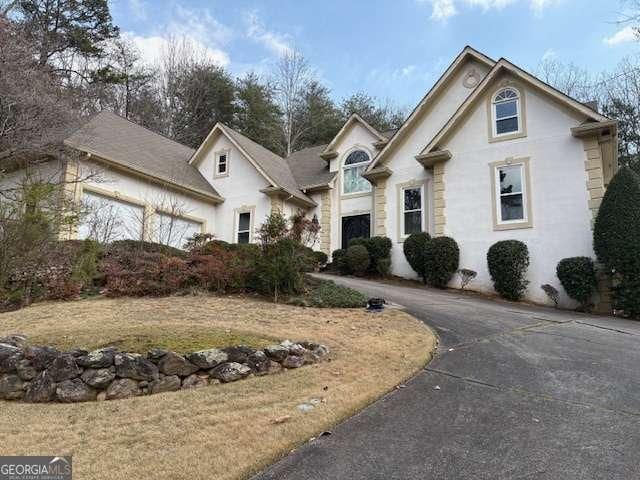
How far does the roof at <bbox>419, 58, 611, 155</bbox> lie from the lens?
12453 millimetres

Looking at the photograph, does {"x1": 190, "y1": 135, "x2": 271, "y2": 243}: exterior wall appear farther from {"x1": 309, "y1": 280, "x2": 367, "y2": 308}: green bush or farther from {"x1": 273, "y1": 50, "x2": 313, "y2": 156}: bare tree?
{"x1": 273, "y1": 50, "x2": 313, "y2": 156}: bare tree

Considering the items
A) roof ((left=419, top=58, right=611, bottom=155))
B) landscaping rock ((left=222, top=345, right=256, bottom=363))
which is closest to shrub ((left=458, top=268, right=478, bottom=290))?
roof ((left=419, top=58, right=611, bottom=155))

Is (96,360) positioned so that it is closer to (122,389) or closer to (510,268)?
(122,389)

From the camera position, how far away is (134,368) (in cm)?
494

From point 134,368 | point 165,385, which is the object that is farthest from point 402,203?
point 134,368

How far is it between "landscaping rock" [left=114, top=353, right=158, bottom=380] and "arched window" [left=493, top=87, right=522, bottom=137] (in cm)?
1309

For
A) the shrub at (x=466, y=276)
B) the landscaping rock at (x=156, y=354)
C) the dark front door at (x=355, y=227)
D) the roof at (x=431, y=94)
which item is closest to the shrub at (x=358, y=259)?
the dark front door at (x=355, y=227)

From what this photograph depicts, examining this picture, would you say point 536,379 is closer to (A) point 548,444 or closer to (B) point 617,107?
(A) point 548,444

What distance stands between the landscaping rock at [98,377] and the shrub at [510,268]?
1110 centimetres

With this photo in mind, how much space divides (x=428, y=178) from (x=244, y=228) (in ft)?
27.2

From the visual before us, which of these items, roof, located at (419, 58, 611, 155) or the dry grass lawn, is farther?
roof, located at (419, 58, 611, 155)

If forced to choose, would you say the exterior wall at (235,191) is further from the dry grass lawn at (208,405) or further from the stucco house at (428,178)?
the dry grass lawn at (208,405)

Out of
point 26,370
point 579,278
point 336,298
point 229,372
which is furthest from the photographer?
point 579,278

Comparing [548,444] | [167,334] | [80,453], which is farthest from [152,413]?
[548,444]
